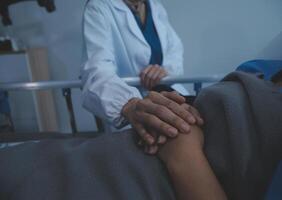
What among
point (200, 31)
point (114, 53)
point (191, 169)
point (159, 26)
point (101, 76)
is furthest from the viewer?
point (200, 31)

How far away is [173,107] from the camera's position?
18.9 inches

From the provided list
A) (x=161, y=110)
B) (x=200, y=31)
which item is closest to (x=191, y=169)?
(x=161, y=110)

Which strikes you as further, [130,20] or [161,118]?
[130,20]

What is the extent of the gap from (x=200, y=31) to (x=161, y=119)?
4.81 feet

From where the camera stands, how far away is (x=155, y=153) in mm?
450

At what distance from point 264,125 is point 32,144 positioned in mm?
404

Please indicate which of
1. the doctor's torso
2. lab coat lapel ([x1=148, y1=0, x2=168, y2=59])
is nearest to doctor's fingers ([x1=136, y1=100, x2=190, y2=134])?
the doctor's torso

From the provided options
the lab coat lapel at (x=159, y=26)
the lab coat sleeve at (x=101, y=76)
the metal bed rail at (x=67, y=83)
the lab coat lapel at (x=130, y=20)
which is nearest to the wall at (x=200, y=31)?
the lab coat lapel at (x=159, y=26)

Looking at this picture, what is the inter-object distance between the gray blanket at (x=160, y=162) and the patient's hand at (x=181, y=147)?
0.05ft

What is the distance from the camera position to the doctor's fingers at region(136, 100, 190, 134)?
434 mm

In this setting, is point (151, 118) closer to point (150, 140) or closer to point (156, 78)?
point (150, 140)

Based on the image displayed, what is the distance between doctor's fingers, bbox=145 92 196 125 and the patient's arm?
0.07 ft

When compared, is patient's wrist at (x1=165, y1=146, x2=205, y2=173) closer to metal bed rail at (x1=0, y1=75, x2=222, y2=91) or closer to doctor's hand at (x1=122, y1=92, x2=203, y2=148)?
doctor's hand at (x1=122, y1=92, x2=203, y2=148)

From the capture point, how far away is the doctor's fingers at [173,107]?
1.46ft
